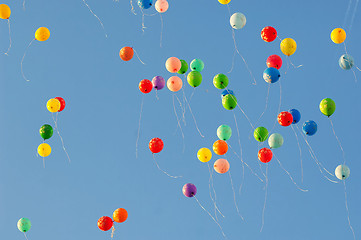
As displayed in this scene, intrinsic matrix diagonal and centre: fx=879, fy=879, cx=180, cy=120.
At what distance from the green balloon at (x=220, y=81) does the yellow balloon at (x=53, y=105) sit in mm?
3400

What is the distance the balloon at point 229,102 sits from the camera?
18.1 meters

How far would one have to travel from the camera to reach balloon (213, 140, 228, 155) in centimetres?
1831

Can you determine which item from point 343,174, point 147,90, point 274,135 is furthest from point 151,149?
point 343,174

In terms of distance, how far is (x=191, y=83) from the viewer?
60.3 feet

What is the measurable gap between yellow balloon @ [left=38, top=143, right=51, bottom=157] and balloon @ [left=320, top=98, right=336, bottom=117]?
582cm

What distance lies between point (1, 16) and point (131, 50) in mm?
2849

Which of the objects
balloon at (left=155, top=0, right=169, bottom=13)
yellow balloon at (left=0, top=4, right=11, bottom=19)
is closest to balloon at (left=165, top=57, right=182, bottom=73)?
balloon at (left=155, top=0, right=169, bottom=13)

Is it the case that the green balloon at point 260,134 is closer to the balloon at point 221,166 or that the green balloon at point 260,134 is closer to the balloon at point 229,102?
the balloon at point 229,102

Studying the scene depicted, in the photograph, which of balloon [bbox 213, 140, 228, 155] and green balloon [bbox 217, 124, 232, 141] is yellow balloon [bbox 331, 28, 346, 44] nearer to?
green balloon [bbox 217, 124, 232, 141]

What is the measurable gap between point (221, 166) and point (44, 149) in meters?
3.77

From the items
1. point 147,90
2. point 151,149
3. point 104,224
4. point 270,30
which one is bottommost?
point 104,224

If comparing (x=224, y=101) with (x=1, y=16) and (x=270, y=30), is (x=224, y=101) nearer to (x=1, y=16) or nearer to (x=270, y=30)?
(x=270, y=30)

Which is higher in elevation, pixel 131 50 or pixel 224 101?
pixel 131 50

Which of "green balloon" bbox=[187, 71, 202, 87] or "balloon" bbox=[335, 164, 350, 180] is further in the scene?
"green balloon" bbox=[187, 71, 202, 87]
